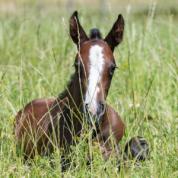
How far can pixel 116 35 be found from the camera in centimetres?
662

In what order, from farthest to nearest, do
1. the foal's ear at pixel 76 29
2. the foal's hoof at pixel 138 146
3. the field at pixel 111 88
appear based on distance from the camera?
the foal's ear at pixel 76 29 → the foal's hoof at pixel 138 146 → the field at pixel 111 88

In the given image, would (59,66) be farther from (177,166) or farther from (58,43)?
(177,166)

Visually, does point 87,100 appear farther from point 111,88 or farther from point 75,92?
point 111,88

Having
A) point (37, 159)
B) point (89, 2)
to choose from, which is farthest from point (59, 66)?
point (89, 2)

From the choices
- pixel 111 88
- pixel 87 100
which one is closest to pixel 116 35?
pixel 87 100

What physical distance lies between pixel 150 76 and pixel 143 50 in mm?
665

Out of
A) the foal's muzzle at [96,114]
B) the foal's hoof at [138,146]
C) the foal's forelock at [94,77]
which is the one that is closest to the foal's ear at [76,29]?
the foal's forelock at [94,77]

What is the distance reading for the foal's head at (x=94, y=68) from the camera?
232 inches

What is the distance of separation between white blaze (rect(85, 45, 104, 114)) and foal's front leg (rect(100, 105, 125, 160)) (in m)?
0.41

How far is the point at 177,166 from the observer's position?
5590 mm

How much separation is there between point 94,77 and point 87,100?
21 cm

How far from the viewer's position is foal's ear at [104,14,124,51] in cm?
658

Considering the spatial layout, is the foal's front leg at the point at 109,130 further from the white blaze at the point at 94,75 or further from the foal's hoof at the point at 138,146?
the white blaze at the point at 94,75

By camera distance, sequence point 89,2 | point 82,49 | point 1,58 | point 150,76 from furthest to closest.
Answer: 1. point 89,2
2. point 1,58
3. point 150,76
4. point 82,49
